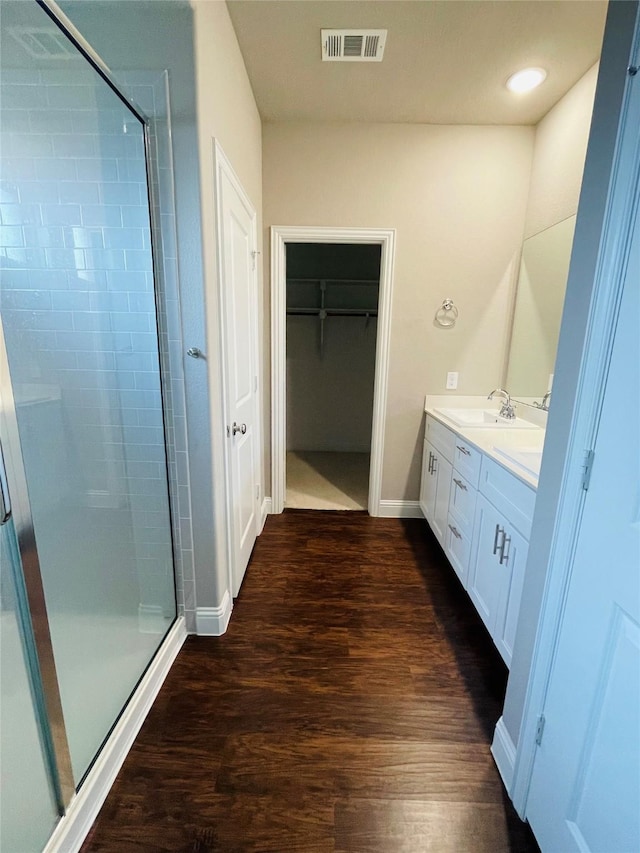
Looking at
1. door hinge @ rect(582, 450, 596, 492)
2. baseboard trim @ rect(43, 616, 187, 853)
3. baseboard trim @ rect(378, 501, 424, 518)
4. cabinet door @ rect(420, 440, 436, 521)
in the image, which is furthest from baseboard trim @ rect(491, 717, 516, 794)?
baseboard trim @ rect(378, 501, 424, 518)

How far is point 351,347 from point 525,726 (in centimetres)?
384

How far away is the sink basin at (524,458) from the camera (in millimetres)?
1395

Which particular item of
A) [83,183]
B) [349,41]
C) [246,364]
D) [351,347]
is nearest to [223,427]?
[246,364]

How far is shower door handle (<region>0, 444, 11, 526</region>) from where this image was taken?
0.83 m

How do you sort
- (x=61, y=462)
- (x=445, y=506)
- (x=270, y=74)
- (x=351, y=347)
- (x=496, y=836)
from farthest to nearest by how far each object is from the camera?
(x=351, y=347)
(x=445, y=506)
(x=270, y=74)
(x=61, y=462)
(x=496, y=836)

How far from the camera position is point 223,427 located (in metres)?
1.70

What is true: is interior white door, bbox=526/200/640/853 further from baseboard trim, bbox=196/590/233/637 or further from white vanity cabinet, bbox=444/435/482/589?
baseboard trim, bbox=196/590/233/637

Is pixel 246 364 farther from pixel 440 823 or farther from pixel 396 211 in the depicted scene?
pixel 440 823

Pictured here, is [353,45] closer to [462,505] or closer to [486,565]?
[462,505]

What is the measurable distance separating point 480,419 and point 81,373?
2390mm

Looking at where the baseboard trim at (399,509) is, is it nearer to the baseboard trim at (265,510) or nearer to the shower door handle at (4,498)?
the baseboard trim at (265,510)

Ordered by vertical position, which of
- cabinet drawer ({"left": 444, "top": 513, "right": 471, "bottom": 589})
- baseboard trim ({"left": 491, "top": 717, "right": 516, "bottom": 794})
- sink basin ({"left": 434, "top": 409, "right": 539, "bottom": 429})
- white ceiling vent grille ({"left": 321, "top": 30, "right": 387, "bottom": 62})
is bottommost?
baseboard trim ({"left": 491, "top": 717, "right": 516, "bottom": 794})

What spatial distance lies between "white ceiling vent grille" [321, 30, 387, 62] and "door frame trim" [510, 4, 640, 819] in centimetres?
130

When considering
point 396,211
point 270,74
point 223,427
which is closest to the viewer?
point 223,427
